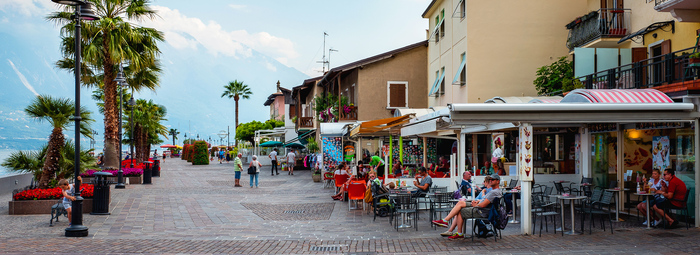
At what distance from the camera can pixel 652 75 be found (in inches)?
591

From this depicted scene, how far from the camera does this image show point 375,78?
31.5 meters

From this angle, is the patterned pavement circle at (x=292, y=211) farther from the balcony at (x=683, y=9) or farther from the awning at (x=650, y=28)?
the awning at (x=650, y=28)

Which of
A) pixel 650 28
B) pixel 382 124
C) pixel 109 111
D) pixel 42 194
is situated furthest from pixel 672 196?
pixel 109 111

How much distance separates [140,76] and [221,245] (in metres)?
22.1

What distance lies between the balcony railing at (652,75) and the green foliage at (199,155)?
4085 cm

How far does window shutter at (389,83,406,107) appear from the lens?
103 feet

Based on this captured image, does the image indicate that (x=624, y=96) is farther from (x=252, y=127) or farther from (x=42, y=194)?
(x=252, y=127)

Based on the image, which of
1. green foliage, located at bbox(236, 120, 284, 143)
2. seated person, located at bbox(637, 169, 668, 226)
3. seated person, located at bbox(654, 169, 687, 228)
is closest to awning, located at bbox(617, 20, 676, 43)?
seated person, located at bbox(637, 169, 668, 226)

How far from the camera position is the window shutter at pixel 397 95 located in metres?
31.4

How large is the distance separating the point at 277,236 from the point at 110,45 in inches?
624

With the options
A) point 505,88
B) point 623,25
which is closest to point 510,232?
point 623,25

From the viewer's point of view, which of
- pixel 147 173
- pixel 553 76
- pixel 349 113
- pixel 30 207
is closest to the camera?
pixel 30 207

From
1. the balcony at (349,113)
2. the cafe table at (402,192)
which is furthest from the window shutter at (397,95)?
the cafe table at (402,192)

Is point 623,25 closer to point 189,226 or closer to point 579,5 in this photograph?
point 579,5
